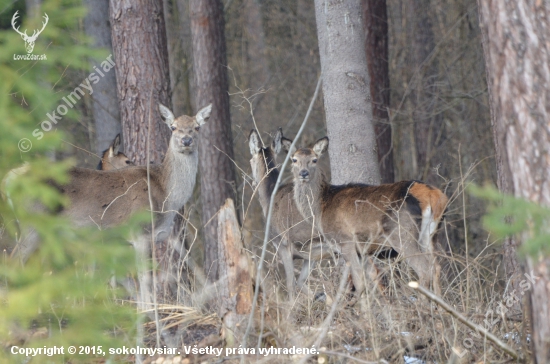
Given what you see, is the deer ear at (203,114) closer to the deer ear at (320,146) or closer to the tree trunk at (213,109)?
the deer ear at (320,146)

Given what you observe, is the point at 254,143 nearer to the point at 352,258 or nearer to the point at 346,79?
the point at 346,79

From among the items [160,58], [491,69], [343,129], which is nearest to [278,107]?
[160,58]

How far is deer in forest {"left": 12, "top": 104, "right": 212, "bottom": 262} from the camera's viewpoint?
767cm

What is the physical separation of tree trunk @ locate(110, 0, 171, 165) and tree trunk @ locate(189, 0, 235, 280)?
9.20 ft

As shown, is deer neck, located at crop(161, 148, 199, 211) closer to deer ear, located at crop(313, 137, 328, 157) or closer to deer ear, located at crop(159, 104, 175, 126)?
deer ear, located at crop(159, 104, 175, 126)

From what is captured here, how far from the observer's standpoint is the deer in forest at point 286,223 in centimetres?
782

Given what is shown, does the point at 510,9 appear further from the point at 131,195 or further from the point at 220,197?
the point at 220,197

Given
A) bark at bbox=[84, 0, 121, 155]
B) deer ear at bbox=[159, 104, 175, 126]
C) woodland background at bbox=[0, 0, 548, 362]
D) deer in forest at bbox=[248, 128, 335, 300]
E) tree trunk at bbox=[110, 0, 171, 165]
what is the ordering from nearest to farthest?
deer in forest at bbox=[248, 128, 335, 300] < deer ear at bbox=[159, 104, 175, 126] < tree trunk at bbox=[110, 0, 171, 165] < woodland background at bbox=[0, 0, 548, 362] < bark at bbox=[84, 0, 121, 155]

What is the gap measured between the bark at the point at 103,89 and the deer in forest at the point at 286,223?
12.4 feet

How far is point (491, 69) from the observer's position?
3.98m

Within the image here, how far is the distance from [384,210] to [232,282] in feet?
9.29

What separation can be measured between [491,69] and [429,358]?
1900 mm

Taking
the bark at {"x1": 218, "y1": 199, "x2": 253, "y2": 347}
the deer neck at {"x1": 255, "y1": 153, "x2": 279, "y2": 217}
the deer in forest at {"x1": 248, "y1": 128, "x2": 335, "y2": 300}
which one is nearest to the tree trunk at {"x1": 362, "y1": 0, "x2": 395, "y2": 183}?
the deer in forest at {"x1": 248, "y1": 128, "x2": 335, "y2": 300}

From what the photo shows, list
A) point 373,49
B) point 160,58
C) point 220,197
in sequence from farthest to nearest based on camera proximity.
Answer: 1. point 373,49
2. point 220,197
3. point 160,58
